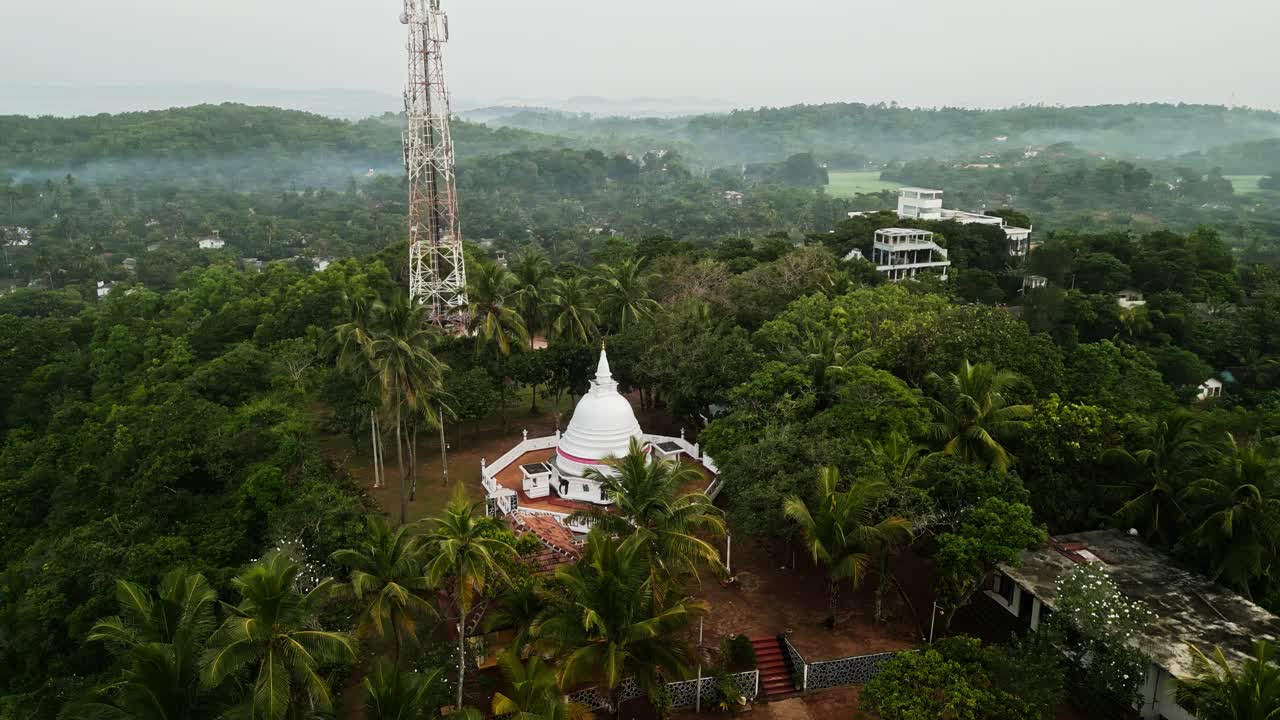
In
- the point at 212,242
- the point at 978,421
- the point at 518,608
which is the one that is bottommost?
the point at 212,242

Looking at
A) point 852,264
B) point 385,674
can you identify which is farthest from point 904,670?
point 852,264

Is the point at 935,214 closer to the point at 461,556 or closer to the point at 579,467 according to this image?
the point at 579,467

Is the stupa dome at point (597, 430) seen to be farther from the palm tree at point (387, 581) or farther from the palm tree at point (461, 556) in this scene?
the palm tree at point (387, 581)

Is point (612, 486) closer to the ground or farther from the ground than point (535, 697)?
farther from the ground

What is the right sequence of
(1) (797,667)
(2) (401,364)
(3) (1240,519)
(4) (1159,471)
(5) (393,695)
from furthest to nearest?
(2) (401,364)
(4) (1159,471)
(3) (1240,519)
(1) (797,667)
(5) (393,695)

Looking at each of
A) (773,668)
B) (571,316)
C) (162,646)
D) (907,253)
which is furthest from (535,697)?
(907,253)

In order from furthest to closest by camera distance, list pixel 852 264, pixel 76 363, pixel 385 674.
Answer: pixel 852 264
pixel 76 363
pixel 385 674

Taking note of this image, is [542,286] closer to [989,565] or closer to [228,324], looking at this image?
[228,324]

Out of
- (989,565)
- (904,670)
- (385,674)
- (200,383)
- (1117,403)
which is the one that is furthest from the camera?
(200,383)
